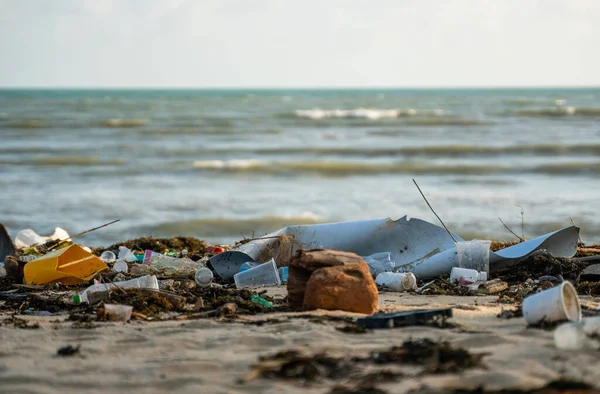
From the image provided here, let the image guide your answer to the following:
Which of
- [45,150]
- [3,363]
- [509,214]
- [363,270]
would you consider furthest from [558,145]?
[3,363]

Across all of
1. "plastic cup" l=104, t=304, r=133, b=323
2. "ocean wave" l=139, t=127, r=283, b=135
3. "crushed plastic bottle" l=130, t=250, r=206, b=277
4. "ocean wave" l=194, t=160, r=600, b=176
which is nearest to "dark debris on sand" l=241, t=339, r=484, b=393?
"plastic cup" l=104, t=304, r=133, b=323

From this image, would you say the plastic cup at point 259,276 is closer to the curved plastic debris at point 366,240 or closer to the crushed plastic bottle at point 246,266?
the crushed plastic bottle at point 246,266

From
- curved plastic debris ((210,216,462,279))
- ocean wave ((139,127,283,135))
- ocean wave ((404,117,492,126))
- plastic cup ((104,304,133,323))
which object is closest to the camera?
plastic cup ((104,304,133,323))

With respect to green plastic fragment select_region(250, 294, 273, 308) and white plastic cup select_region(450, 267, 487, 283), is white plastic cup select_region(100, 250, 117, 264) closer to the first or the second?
green plastic fragment select_region(250, 294, 273, 308)

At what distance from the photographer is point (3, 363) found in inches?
97.5

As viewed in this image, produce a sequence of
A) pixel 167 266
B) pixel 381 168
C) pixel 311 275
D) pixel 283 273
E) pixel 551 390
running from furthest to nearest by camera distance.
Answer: pixel 381 168 → pixel 167 266 → pixel 283 273 → pixel 311 275 → pixel 551 390

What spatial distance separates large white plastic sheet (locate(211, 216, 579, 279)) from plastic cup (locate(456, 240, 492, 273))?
0.09m

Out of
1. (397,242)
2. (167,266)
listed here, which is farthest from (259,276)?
(397,242)

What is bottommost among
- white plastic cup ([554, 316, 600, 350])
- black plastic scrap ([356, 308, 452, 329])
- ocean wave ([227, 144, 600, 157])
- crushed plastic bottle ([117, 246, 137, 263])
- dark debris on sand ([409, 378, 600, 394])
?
ocean wave ([227, 144, 600, 157])

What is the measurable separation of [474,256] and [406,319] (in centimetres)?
152

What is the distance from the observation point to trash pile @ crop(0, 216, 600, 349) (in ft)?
10.6

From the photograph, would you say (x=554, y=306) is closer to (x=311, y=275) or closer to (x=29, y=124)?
(x=311, y=275)

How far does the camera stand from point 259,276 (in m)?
4.28

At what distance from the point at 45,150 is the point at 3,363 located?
15.4m
